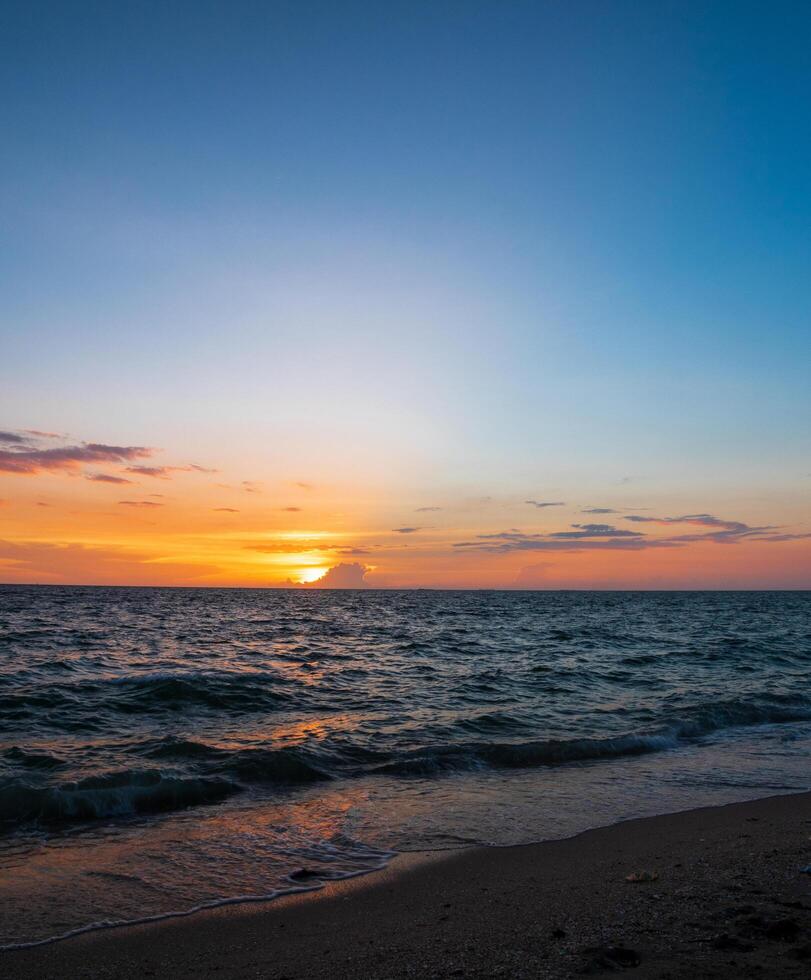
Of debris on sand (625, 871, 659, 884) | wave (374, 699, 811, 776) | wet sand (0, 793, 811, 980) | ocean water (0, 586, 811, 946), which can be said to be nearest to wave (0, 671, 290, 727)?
ocean water (0, 586, 811, 946)

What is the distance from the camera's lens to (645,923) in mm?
6180

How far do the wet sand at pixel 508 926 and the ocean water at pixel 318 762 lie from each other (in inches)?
24.1

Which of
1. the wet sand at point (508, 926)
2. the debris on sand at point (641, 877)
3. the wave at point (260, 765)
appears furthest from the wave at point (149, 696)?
the debris on sand at point (641, 877)

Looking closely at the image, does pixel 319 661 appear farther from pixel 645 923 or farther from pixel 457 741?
pixel 645 923

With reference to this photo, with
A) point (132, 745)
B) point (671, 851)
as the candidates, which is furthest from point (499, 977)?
point (132, 745)

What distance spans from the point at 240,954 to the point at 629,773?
9.17 meters

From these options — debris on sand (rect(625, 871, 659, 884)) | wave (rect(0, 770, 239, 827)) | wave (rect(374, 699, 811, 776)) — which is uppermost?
debris on sand (rect(625, 871, 659, 884))

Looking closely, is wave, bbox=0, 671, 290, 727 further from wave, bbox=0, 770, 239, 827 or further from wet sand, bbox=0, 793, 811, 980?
wet sand, bbox=0, 793, 811, 980

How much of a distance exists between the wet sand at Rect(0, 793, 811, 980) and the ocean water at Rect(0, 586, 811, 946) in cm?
61

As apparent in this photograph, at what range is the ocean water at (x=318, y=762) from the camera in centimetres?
809

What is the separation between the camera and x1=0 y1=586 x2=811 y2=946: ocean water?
809 cm

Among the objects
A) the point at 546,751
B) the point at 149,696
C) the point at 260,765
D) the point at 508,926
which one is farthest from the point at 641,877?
the point at 149,696

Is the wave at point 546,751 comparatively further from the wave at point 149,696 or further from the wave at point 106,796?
the wave at point 149,696

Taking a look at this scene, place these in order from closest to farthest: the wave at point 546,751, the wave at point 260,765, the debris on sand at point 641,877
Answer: the debris on sand at point 641,877 → the wave at point 260,765 → the wave at point 546,751
